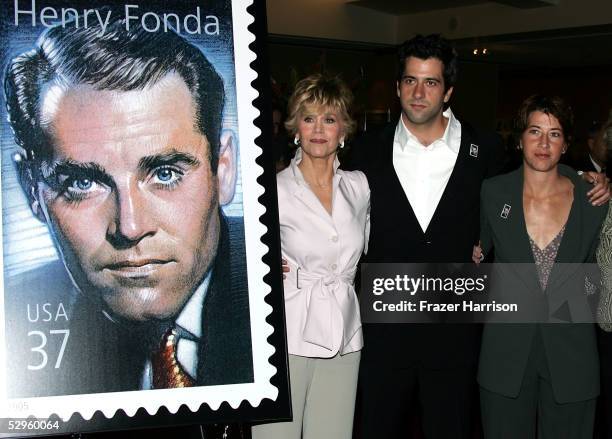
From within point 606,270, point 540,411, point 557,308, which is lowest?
point 540,411

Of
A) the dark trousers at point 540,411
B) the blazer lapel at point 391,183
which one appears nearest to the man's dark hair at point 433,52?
the blazer lapel at point 391,183

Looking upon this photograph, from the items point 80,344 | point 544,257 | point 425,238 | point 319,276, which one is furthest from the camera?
point 425,238

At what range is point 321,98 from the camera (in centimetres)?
238

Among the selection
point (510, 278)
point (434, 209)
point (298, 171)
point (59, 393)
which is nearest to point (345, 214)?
point (298, 171)

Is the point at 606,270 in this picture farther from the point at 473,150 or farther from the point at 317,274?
the point at 317,274

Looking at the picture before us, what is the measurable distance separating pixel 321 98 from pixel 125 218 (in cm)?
86

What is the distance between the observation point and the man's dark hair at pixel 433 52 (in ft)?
8.57

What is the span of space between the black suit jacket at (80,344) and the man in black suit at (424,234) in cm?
92

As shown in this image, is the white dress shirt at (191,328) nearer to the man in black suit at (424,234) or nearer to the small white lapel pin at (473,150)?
the man in black suit at (424,234)

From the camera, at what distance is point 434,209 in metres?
2.58

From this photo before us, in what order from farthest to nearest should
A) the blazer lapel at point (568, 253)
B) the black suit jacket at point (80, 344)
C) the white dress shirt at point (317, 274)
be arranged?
the blazer lapel at point (568, 253) → the white dress shirt at point (317, 274) → the black suit jacket at point (80, 344)

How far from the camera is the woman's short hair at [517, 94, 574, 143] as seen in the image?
2.42 metres

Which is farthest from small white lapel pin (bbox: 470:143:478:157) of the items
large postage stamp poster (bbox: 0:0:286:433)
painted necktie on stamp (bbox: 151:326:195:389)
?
painted necktie on stamp (bbox: 151:326:195:389)

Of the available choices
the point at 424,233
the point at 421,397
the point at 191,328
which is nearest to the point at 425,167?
the point at 424,233
